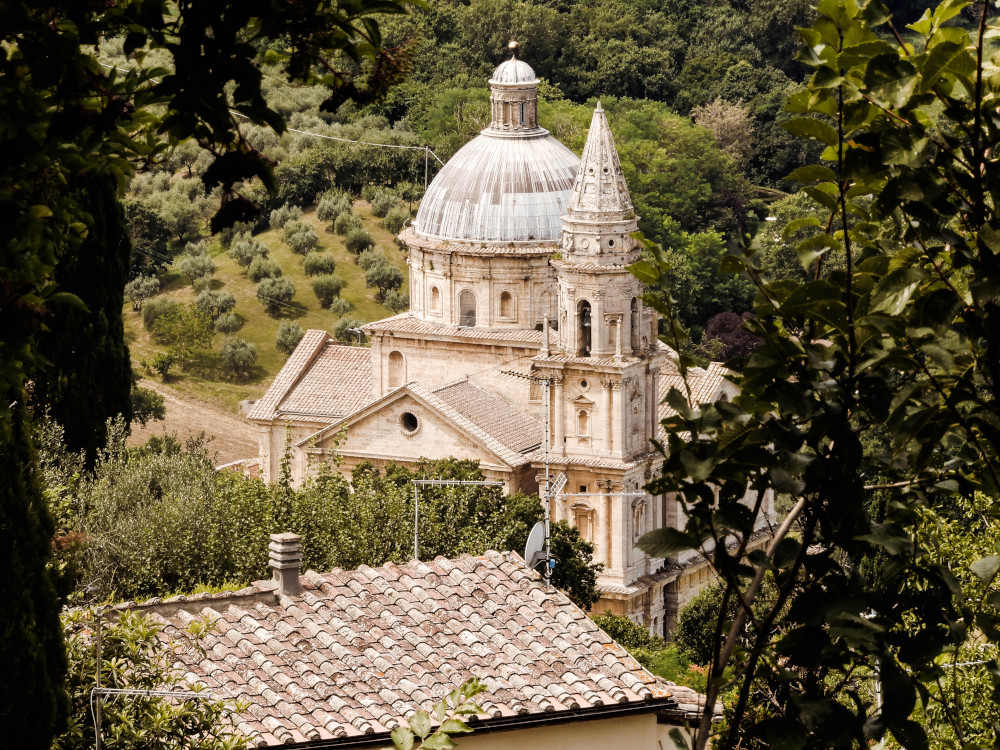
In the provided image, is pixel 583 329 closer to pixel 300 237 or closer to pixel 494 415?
pixel 494 415

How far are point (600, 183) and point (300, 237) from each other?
30281 mm

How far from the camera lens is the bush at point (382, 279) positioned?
7212cm

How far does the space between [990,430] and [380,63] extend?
2.26m

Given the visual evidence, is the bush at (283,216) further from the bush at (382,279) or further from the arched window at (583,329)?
the arched window at (583,329)

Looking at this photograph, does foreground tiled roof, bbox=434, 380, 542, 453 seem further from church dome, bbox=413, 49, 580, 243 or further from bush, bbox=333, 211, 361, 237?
bush, bbox=333, 211, 361, 237

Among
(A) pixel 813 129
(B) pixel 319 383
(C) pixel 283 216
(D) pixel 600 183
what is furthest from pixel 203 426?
(A) pixel 813 129

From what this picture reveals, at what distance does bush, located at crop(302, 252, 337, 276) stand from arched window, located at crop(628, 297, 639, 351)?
28.7m

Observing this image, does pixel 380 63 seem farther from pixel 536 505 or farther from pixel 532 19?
pixel 532 19

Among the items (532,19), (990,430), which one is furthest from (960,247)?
(532,19)

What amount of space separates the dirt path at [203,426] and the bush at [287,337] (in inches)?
206

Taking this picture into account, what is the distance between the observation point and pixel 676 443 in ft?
20.6

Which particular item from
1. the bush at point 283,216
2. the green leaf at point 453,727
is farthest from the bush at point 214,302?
the green leaf at point 453,727

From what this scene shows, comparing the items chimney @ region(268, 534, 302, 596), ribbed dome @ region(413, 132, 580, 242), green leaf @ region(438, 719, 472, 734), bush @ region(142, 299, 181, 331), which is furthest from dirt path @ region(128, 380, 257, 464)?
green leaf @ region(438, 719, 472, 734)

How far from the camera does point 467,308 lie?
50250 mm
